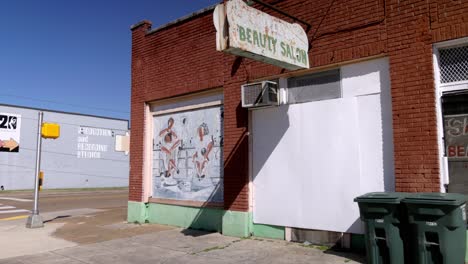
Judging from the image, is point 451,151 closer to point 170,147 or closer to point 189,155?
point 189,155

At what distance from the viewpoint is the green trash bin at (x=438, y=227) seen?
5684mm

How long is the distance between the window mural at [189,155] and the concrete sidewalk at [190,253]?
1.57m

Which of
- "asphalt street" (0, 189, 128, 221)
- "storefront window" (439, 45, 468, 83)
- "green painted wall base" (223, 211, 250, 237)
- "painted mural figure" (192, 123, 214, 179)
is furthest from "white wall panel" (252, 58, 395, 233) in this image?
"asphalt street" (0, 189, 128, 221)

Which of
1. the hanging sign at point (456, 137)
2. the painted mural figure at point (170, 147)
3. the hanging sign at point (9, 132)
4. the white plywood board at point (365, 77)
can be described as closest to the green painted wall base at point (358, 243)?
the hanging sign at point (456, 137)

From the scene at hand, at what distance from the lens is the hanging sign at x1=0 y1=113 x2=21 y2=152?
Result: 36094 millimetres

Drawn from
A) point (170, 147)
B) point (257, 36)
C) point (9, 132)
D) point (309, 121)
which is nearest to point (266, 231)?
point (309, 121)

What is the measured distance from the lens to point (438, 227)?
5.75 metres

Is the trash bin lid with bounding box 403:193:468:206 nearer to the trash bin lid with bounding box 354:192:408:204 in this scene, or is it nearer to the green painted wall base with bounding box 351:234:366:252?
the trash bin lid with bounding box 354:192:408:204

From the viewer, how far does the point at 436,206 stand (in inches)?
226

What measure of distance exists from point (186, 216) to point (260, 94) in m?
3.93

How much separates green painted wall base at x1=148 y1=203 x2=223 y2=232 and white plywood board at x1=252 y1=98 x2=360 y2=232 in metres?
1.28

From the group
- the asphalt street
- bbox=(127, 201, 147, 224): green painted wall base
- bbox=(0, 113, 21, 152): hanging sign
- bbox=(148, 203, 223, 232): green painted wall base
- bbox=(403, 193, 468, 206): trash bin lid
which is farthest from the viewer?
bbox=(0, 113, 21, 152): hanging sign

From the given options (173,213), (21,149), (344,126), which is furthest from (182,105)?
(21,149)

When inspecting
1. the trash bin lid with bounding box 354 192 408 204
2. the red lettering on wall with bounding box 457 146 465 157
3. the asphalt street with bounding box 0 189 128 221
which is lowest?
the asphalt street with bounding box 0 189 128 221
